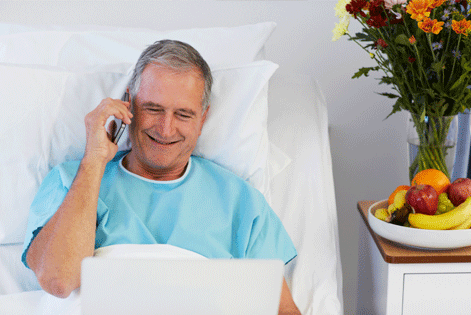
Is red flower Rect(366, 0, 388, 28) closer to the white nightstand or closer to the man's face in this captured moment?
the man's face

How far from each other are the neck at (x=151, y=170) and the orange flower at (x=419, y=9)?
73 cm

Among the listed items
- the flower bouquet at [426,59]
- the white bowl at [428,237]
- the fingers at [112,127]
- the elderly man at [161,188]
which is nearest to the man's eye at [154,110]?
the elderly man at [161,188]

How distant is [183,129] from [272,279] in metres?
0.67

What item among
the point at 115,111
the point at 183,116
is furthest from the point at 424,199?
the point at 115,111

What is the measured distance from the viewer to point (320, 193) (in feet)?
4.90

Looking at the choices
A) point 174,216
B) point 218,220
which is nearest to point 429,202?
point 218,220

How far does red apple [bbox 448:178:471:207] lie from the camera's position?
1.17 metres

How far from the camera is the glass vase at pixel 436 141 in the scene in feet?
4.29

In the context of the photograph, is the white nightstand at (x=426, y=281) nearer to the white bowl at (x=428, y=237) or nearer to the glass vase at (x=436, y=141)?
the white bowl at (x=428, y=237)

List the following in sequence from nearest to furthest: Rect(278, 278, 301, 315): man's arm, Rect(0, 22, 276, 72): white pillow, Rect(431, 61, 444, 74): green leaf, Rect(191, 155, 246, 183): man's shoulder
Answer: Rect(278, 278, 301, 315): man's arm < Rect(431, 61, 444, 74): green leaf < Rect(191, 155, 246, 183): man's shoulder < Rect(0, 22, 276, 72): white pillow

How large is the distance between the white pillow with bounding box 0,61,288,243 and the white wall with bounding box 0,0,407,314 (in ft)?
1.45

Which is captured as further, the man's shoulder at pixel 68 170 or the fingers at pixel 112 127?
the fingers at pixel 112 127

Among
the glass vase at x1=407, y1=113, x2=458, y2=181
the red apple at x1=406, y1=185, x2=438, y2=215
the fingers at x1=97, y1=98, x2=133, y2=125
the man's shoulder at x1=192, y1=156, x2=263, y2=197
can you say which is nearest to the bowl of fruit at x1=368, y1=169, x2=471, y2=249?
the red apple at x1=406, y1=185, x2=438, y2=215

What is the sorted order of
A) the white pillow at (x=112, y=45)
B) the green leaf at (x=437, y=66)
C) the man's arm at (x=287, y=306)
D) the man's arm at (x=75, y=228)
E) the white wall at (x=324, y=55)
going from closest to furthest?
the man's arm at (x=75, y=228), the man's arm at (x=287, y=306), the green leaf at (x=437, y=66), the white pillow at (x=112, y=45), the white wall at (x=324, y=55)
